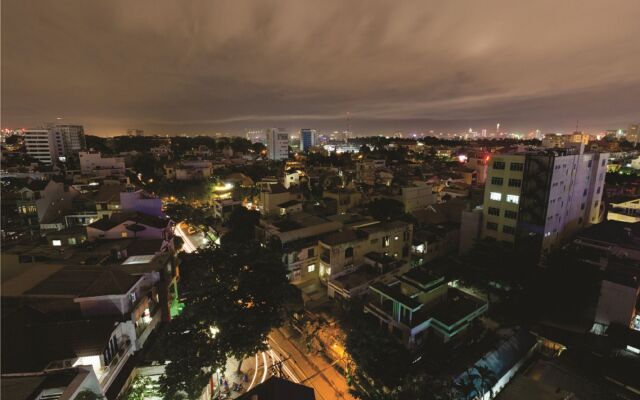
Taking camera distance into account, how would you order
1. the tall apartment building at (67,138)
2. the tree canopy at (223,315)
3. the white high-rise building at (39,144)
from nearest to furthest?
the tree canopy at (223,315) → the white high-rise building at (39,144) → the tall apartment building at (67,138)

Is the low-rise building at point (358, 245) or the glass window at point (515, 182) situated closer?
the low-rise building at point (358, 245)

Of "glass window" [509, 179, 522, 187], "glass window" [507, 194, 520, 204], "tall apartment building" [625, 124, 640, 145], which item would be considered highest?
"tall apartment building" [625, 124, 640, 145]

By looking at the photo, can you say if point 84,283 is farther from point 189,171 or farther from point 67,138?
point 67,138

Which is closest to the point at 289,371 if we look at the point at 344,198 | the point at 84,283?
the point at 84,283

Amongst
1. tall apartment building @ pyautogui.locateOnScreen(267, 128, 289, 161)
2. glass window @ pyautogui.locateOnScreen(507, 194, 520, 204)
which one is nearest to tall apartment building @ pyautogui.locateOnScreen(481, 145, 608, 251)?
glass window @ pyautogui.locateOnScreen(507, 194, 520, 204)

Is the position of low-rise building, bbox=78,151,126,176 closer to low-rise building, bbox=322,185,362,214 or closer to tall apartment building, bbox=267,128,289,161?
low-rise building, bbox=322,185,362,214

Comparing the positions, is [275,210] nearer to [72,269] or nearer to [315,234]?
[315,234]

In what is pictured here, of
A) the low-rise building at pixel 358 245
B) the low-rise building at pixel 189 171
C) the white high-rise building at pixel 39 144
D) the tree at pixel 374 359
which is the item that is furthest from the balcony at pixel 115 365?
the white high-rise building at pixel 39 144

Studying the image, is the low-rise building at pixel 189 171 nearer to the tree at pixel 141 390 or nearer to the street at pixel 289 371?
the street at pixel 289 371
